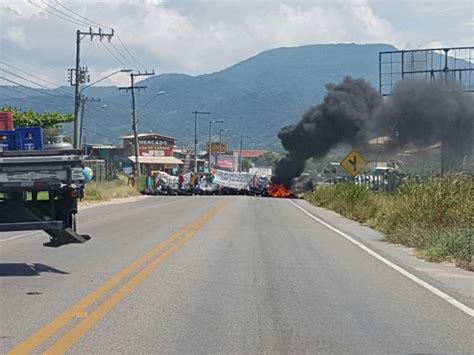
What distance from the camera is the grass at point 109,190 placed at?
163ft

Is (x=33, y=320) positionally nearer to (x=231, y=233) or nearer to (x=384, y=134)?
(x=231, y=233)

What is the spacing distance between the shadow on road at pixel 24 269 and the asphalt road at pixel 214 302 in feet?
0.06

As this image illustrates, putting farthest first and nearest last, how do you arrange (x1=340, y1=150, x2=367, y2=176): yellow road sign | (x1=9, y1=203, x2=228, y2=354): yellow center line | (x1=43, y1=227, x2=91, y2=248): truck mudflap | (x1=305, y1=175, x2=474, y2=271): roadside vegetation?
1. (x1=340, y1=150, x2=367, y2=176): yellow road sign
2. (x1=305, y1=175, x2=474, y2=271): roadside vegetation
3. (x1=43, y1=227, x2=91, y2=248): truck mudflap
4. (x1=9, y1=203, x2=228, y2=354): yellow center line

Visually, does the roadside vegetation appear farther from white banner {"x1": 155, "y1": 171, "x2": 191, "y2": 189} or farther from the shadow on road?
white banner {"x1": 155, "y1": 171, "x2": 191, "y2": 189}

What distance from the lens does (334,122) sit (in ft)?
175

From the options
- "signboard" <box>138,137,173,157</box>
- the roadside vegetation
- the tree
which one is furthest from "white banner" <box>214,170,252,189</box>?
the roadside vegetation

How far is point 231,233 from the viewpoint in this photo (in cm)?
2253

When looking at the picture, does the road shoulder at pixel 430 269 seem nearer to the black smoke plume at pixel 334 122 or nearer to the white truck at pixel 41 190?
the white truck at pixel 41 190

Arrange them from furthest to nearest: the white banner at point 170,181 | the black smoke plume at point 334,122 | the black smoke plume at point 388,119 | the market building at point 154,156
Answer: the market building at point 154,156 → the white banner at point 170,181 → the black smoke plume at point 334,122 → the black smoke plume at point 388,119

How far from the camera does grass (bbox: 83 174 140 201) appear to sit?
49638mm

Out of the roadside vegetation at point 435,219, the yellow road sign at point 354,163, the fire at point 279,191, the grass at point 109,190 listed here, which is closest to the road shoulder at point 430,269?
the roadside vegetation at point 435,219

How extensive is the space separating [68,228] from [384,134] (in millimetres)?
39443

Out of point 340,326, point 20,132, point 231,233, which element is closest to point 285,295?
point 340,326

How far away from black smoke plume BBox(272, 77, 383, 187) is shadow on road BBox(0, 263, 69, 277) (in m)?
39.6
